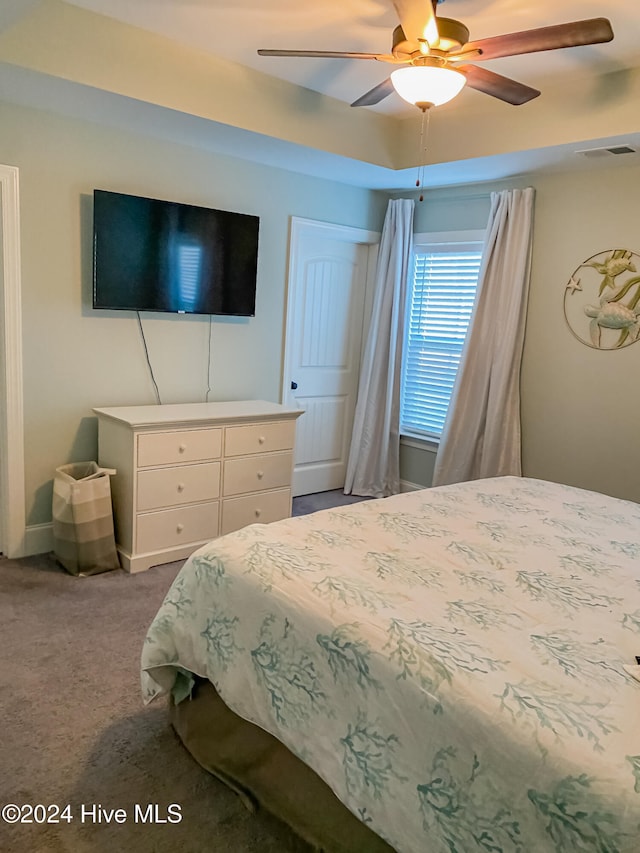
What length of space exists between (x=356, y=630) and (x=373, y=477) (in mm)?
3560

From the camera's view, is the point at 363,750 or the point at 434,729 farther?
the point at 363,750

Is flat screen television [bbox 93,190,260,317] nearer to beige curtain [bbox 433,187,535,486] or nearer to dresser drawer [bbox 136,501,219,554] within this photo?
dresser drawer [bbox 136,501,219,554]

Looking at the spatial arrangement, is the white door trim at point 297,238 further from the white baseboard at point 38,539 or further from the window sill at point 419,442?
the white baseboard at point 38,539

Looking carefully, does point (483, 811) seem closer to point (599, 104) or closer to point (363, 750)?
point (363, 750)

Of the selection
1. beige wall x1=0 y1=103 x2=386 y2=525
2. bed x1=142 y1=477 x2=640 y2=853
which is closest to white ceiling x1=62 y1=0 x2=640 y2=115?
beige wall x1=0 y1=103 x2=386 y2=525

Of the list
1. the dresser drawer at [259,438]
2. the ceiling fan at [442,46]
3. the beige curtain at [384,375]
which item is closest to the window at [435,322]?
the beige curtain at [384,375]

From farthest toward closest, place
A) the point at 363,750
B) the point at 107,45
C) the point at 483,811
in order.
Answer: the point at 107,45 → the point at 363,750 → the point at 483,811

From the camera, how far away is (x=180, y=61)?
3.04m

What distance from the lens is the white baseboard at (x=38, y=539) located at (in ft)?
11.5

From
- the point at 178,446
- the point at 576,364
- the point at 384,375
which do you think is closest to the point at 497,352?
the point at 576,364

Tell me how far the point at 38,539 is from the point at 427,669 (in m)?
2.86

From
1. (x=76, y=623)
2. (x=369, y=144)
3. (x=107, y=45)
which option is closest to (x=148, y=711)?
(x=76, y=623)

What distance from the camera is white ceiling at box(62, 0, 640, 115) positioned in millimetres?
2543

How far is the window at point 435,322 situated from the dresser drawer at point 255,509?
143cm
